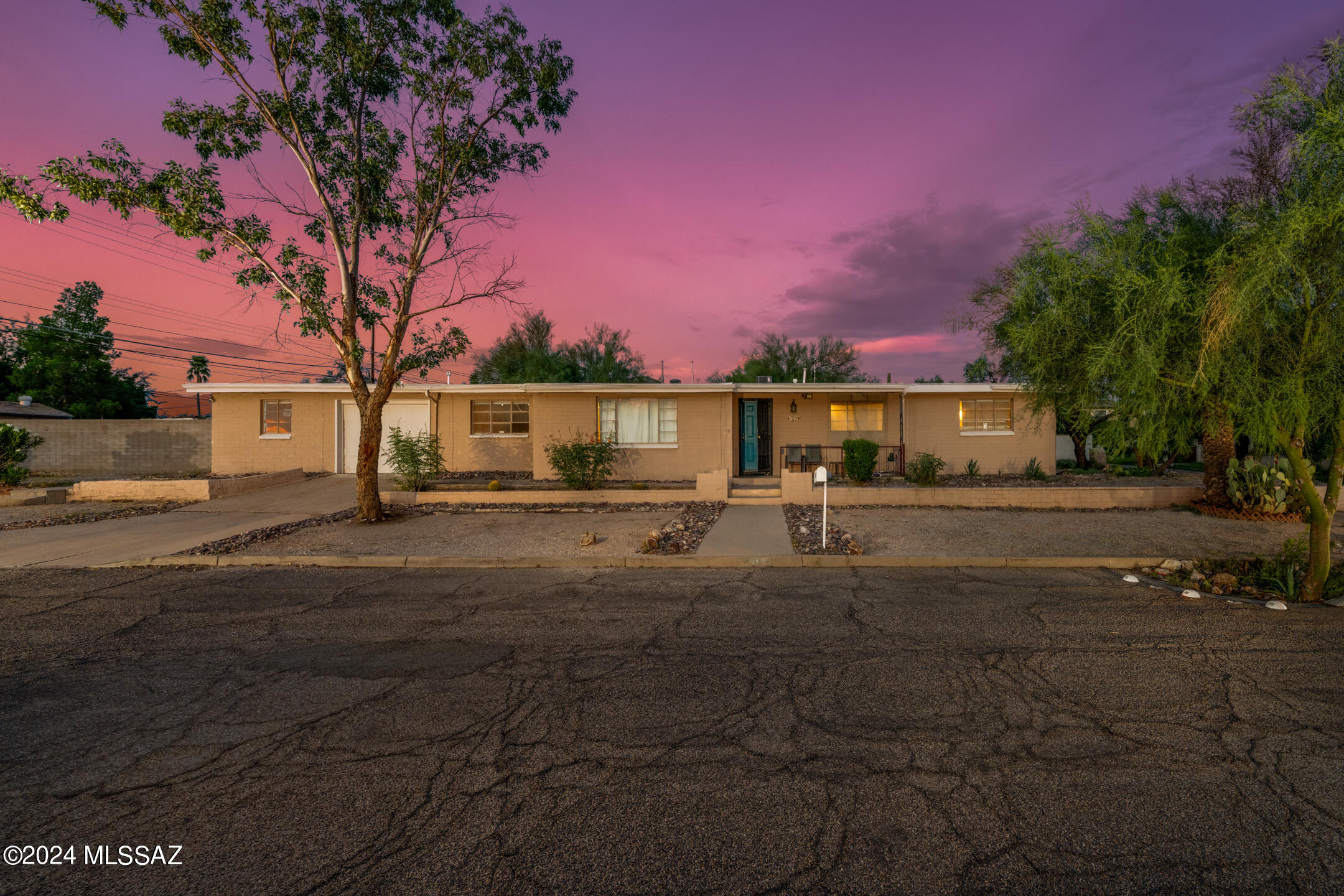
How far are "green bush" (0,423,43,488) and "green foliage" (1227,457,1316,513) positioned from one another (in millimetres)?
26395

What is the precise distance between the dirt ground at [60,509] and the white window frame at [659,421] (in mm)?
10971

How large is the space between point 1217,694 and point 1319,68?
20.9ft

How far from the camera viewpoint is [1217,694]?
374 centimetres

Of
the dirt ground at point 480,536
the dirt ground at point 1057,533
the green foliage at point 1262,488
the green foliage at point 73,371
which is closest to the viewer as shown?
the dirt ground at point 1057,533

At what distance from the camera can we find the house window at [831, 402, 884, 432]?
1739 centimetres

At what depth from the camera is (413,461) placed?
43.5ft

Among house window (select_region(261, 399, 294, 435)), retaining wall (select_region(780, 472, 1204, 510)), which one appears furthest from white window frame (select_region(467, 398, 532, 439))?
retaining wall (select_region(780, 472, 1204, 510))

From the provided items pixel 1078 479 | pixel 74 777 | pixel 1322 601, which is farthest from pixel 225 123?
pixel 1078 479

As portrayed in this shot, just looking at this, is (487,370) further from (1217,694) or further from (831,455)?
(1217,694)

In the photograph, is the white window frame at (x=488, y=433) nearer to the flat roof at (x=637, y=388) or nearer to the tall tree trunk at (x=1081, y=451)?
the flat roof at (x=637, y=388)

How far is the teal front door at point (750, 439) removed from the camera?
57.0ft

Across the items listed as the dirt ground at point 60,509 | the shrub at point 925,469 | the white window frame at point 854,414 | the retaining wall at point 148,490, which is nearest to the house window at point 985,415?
the white window frame at point 854,414

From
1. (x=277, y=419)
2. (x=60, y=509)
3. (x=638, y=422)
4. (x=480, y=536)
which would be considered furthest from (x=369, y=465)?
(x=277, y=419)

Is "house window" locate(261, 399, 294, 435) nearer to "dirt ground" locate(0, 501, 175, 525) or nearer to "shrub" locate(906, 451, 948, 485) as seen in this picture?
"dirt ground" locate(0, 501, 175, 525)
